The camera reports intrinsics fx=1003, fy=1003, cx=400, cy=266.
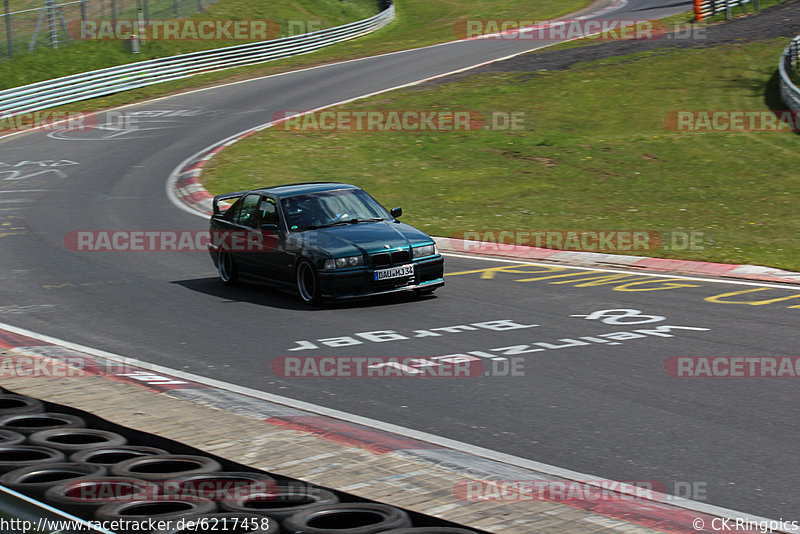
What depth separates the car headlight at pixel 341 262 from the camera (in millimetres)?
12734

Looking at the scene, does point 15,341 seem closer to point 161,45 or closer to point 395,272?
point 395,272

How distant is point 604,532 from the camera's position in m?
5.30

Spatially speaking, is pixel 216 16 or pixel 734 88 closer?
pixel 734 88

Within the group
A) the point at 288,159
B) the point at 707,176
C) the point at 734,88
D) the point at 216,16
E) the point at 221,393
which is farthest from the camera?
the point at 216,16

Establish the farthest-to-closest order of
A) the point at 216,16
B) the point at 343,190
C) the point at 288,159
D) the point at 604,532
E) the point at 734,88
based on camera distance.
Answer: the point at 216,16
the point at 734,88
the point at 288,159
the point at 343,190
the point at 604,532

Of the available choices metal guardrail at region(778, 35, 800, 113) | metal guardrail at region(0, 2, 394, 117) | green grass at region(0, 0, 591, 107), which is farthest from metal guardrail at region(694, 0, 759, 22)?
metal guardrail at region(0, 2, 394, 117)

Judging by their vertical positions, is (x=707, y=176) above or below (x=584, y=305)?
above

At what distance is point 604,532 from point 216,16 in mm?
50884

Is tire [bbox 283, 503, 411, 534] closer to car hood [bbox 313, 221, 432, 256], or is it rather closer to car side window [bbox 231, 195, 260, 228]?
car hood [bbox 313, 221, 432, 256]

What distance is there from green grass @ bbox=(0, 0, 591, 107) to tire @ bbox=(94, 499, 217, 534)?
3514 cm

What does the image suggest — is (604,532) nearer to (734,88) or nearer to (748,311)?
(748,311)

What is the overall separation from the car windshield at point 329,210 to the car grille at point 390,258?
1109 millimetres

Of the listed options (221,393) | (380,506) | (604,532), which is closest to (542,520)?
(604,532)

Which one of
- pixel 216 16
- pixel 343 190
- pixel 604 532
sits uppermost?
pixel 216 16
